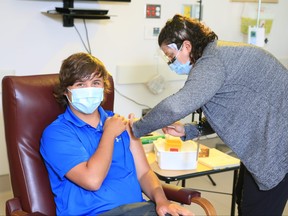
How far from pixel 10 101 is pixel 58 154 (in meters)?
0.32

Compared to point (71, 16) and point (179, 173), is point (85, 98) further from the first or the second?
point (71, 16)

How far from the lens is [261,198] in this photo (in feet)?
6.12

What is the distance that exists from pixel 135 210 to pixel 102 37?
1.79m

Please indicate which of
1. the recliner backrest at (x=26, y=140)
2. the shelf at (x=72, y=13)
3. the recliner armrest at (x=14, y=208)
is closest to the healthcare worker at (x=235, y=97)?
the recliner backrest at (x=26, y=140)

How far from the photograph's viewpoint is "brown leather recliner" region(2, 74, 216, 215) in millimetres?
1770

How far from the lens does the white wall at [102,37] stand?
2.87 m

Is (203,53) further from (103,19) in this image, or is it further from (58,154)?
(103,19)

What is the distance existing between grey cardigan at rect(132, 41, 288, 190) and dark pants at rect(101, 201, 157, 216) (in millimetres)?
311

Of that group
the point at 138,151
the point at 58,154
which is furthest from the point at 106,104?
the point at 58,154

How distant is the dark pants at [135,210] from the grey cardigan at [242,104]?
0.31 m

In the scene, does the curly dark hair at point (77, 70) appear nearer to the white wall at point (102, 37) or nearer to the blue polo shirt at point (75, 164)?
the blue polo shirt at point (75, 164)

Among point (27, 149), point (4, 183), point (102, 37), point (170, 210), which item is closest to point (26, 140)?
point (27, 149)

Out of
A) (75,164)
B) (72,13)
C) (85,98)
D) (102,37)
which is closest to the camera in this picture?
(75,164)

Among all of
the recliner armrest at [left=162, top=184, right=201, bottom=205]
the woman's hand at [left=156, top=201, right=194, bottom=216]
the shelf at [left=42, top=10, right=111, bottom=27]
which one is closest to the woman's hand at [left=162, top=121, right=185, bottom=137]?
the recliner armrest at [left=162, top=184, right=201, bottom=205]
